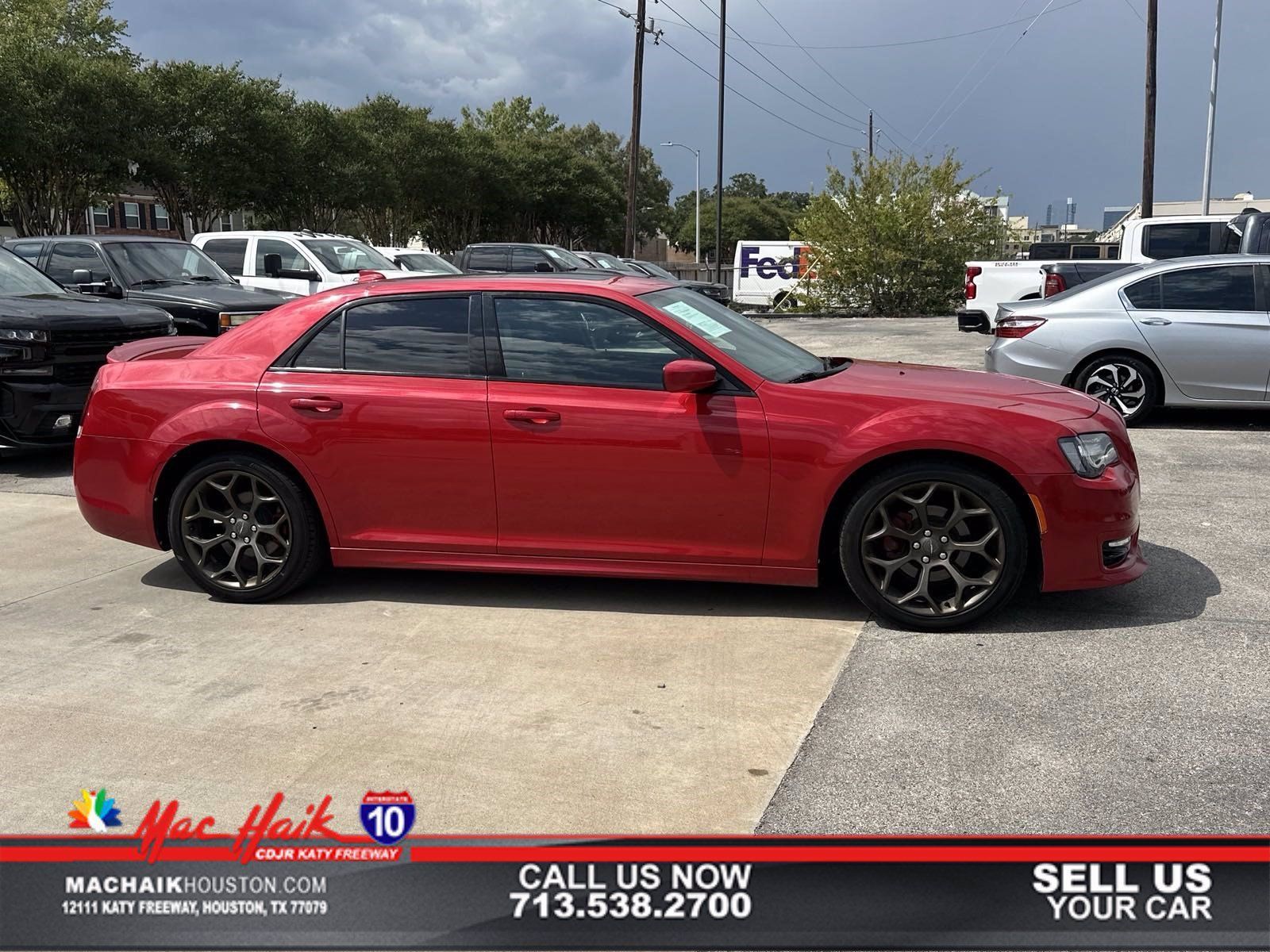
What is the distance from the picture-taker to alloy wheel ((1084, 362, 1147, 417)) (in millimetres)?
9887

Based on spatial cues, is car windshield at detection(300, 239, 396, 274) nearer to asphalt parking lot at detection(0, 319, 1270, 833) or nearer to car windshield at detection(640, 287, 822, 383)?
asphalt parking lot at detection(0, 319, 1270, 833)

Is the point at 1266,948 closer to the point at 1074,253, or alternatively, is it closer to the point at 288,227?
the point at 1074,253

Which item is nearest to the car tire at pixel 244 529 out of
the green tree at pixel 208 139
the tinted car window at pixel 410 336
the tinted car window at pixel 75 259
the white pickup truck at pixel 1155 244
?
the tinted car window at pixel 410 336

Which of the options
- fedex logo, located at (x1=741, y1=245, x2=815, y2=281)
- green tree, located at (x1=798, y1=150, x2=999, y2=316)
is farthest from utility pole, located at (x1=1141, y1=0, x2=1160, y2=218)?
fedex logo, located at (x1=741, y1=245, x2=815, y2=281)

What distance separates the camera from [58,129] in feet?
95.8

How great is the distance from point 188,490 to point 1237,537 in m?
5.33

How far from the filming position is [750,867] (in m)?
3.06

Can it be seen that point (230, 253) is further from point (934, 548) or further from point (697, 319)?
point (934, 548)

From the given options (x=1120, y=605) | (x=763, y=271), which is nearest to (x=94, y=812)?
(x=1120, y=605)

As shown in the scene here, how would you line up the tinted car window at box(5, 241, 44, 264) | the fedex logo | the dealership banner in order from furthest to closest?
the fedex logo < the tinted car window at box(5, 241, 44, 264) < the dealership banner

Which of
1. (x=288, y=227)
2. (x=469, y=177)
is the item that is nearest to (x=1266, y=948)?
(x=288, y=227)

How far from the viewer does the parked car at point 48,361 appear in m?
8.55

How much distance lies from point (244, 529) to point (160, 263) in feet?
29.6

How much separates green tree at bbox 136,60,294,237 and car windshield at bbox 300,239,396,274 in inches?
672
